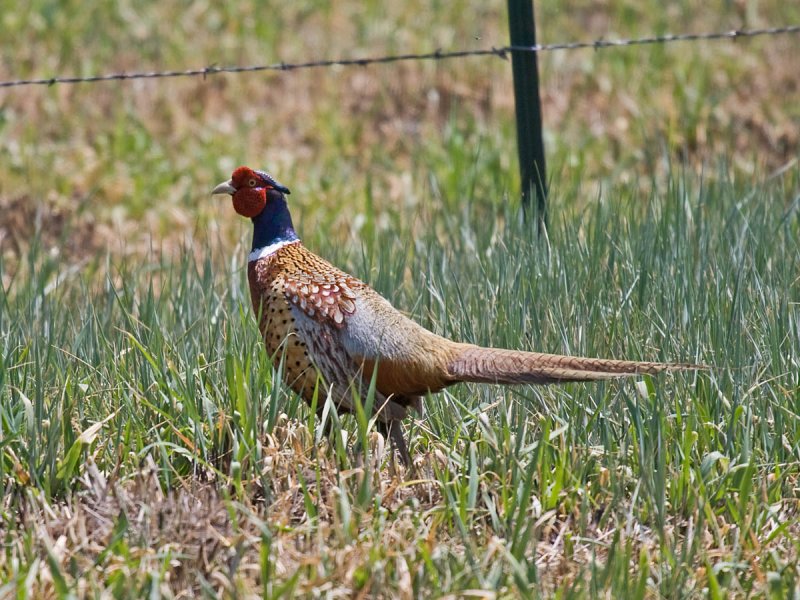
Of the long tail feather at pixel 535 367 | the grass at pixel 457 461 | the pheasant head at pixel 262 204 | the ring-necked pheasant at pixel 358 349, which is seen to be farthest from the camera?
the pheasant head at pixel 262 204

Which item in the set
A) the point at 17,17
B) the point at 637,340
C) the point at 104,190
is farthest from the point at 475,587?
the point at 17,17

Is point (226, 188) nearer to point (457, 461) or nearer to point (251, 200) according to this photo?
point (251, 200)

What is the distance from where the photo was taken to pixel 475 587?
2549mm

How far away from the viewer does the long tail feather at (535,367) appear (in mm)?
2852

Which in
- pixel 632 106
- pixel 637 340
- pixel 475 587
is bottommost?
pixel 475 587

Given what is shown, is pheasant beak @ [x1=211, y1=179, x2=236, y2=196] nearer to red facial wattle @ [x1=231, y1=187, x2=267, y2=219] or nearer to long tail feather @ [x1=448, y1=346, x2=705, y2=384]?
red facial wattle @ [x1=231, y1=187, x2=267, y2=219]

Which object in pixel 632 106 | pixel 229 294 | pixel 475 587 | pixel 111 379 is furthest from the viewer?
pixel 632 106

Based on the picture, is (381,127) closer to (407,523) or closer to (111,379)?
(111,379)

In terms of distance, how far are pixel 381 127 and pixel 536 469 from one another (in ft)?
16.8

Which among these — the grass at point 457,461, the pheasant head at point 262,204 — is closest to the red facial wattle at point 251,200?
the pheasant head at point 262,204

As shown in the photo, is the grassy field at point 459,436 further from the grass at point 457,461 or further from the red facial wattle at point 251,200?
the red facial wattle at point 251,200

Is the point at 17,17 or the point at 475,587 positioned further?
the point at 17,17

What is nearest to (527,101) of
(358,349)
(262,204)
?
(262,204)

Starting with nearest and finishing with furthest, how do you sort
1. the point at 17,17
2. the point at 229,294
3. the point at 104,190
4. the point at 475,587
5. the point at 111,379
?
the point at 475,587
the point at 111,379
the point at 229,294
the point at 104,190
the point at 17,17
